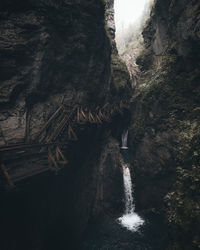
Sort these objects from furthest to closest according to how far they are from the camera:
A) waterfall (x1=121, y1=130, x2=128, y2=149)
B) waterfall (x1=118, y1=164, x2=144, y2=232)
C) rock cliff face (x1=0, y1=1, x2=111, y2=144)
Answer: waterfall (x1=121, y1=130, x2=128, y2=149)
waterfall (x1=118, y1=164, x2=144, y2=232)
rock cliff face (x1=0, y1=1, x2=111, y2=144)

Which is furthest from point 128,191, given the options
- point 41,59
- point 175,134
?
point 41,59

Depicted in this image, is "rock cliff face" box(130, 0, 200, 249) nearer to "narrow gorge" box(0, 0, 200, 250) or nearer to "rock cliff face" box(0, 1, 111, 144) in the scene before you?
"narrow gorge" box(0, 0, 200, 250)

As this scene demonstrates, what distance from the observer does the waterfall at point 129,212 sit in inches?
386

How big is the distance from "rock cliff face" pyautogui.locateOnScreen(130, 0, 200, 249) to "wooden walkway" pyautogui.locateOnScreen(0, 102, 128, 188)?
4.85m

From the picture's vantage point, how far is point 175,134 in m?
10.1

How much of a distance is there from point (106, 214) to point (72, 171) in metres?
3.76

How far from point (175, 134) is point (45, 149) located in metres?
8.02

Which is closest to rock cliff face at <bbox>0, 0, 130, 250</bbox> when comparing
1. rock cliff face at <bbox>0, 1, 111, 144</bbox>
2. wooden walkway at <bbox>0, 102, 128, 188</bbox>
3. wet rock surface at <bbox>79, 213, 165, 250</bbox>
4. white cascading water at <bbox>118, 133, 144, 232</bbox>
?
rock cliff face at <bbox>0, 1, 111, 144</bbox>

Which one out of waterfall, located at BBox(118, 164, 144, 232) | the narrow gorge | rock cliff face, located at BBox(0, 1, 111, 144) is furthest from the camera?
waterfall, located at BBox(118, 164, 144, 232)

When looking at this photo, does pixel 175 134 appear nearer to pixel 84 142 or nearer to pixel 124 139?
pixel 84 142

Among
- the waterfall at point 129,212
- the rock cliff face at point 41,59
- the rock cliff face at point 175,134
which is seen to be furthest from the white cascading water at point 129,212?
the rock cliff face at point 41,59

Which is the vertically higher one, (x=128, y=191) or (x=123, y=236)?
(x=128, y=191)

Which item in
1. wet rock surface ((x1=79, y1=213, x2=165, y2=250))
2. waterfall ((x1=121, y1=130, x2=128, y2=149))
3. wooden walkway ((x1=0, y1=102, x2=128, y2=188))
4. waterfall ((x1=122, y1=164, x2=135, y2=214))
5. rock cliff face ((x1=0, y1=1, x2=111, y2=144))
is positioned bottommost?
wet rock surface ((x1=79, y1=213, x2=165, y2=250))

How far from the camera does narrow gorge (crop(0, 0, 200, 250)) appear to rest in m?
6.96
